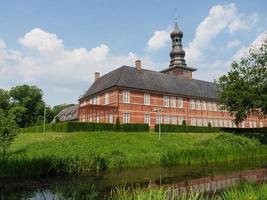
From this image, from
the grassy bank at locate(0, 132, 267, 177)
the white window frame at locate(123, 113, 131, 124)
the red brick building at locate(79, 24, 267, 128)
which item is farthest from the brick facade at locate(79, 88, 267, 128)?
the grassy bank at locate(0, 132, 267, 177)

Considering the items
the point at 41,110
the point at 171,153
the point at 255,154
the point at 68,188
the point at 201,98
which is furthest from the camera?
the point at 41,110

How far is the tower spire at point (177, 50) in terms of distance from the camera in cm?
5322

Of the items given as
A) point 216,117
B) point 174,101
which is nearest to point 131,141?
point 174,101

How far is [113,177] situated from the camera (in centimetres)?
1468

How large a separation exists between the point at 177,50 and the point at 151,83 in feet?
52.7

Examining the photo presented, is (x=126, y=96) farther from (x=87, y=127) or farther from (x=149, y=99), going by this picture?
(x=87, y=127)

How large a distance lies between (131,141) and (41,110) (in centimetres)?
4105

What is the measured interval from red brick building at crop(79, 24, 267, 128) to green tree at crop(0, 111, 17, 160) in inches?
568

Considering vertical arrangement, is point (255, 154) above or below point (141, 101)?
below

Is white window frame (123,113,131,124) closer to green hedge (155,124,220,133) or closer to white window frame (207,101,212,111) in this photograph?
green hedge (155,124,220,133)

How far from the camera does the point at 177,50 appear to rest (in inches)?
2115

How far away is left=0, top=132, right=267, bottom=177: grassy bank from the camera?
49.5 feet

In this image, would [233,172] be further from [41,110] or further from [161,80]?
[41,110]

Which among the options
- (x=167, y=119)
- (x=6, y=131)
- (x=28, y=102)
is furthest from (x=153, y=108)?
(x=28, y=102)
